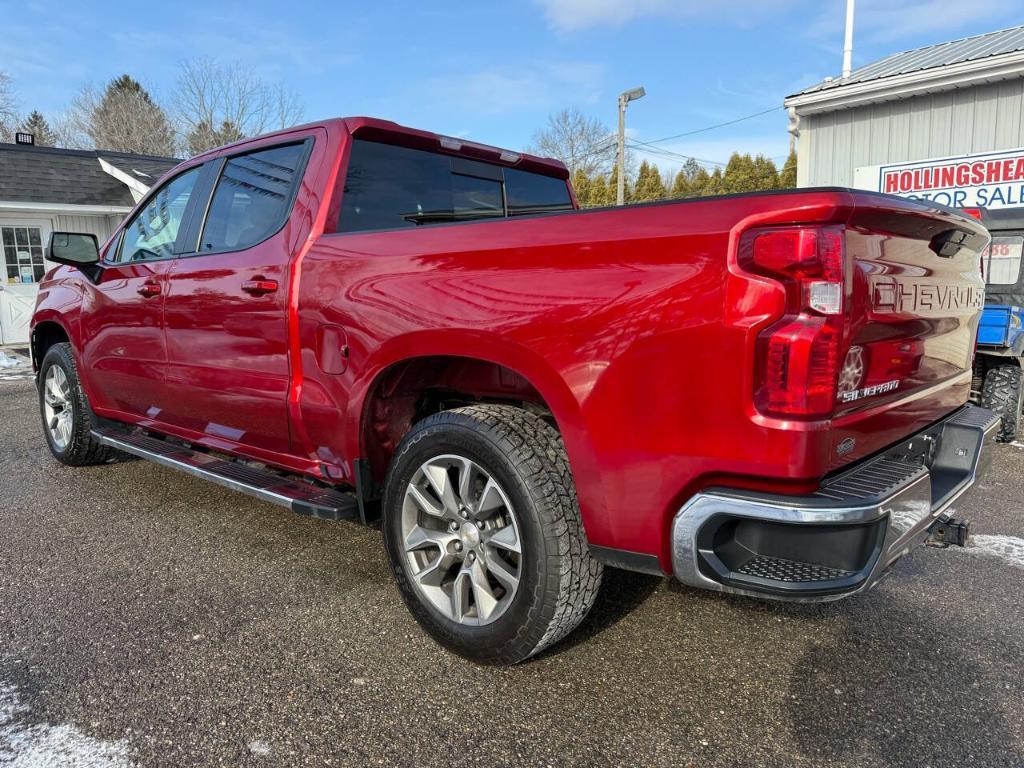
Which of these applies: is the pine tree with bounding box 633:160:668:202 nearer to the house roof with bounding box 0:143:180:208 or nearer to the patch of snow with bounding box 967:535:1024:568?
the house roof with bounding box 0:143:180:208

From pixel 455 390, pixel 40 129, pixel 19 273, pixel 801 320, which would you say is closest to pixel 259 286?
pixel 455 390

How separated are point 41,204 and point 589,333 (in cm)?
1586

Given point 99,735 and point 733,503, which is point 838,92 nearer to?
point 733,503

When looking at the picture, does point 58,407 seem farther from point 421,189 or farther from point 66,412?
point 421,189

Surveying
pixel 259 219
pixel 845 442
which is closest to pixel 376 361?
pixel 259 219

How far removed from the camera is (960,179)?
991 cm

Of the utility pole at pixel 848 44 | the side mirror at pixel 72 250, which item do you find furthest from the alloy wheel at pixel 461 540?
the utility pole at pixel 848 44

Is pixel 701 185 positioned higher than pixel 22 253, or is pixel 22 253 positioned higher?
pixel 701 185

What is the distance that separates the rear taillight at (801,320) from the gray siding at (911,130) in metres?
9.80

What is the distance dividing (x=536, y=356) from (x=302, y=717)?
4.35ft

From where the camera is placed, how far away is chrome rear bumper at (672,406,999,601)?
1815mm

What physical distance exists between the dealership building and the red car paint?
330 inches

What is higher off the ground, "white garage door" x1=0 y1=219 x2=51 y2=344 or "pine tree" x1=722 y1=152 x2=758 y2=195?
"pine tree" x1=722 y1=152 x2=758 y2=195

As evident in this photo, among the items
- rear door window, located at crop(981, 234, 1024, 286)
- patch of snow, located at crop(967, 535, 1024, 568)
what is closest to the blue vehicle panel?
rear door window, located at crop(981, 234, 1024, 286)
